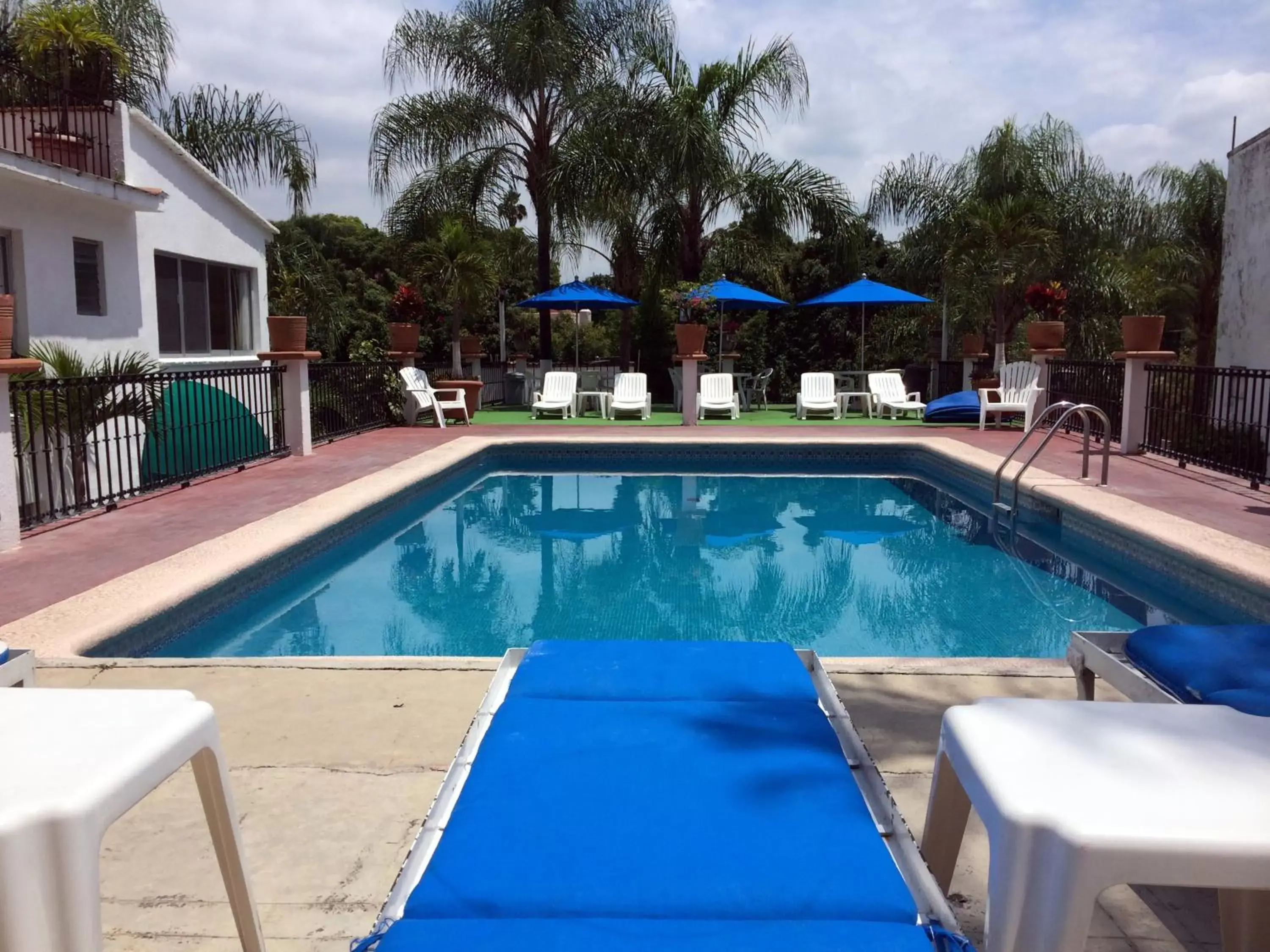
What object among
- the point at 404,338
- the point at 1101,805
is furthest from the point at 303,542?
the point at 404,338

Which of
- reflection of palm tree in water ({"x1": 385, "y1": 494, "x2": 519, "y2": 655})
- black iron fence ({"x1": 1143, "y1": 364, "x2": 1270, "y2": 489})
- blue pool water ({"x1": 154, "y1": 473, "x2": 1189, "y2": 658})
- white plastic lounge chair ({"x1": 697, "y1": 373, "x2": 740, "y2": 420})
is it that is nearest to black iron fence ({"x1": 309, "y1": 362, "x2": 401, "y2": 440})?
blue pool water ({"x1": 154, "y1": 473, "x2": 1189, "y2": 658})

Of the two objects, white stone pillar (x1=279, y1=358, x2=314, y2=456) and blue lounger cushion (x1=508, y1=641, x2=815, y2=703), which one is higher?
white stone pillar (x1=279, y1=358, x2=314, y2=456)

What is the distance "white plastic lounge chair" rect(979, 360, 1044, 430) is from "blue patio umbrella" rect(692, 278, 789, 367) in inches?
169

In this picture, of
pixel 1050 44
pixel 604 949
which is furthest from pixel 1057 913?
pixel 1050 44

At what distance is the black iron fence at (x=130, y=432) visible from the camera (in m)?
7.23

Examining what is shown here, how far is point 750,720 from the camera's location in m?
2.41

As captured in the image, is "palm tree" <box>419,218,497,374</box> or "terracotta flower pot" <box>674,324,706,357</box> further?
"palm tree" <box>419,218,497,374</box>

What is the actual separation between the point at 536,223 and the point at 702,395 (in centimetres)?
557

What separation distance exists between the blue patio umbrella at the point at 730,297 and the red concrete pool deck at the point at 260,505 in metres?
3.81

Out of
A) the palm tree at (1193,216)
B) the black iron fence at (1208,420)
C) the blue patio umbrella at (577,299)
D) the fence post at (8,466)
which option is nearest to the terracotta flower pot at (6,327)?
the fence post at (8,466)

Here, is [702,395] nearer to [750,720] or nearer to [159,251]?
[159,251]

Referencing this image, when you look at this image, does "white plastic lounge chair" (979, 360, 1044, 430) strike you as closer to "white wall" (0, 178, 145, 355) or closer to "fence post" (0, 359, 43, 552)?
"white wall" (0, 178, 145, 355)

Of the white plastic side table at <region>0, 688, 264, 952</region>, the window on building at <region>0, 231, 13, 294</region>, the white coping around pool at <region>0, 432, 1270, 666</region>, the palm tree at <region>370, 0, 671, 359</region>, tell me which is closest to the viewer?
the white plastic side table at <region>0, 688, 264, 952</region>

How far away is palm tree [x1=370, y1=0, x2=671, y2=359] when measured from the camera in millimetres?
17672
